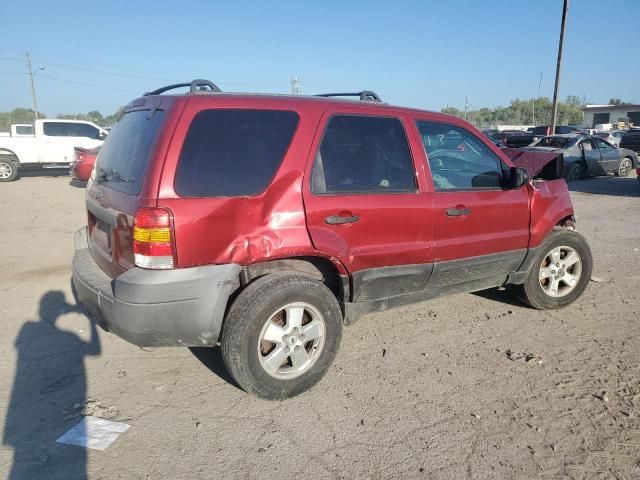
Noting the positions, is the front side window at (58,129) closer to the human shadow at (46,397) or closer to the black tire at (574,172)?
the human shadow at (46,397)

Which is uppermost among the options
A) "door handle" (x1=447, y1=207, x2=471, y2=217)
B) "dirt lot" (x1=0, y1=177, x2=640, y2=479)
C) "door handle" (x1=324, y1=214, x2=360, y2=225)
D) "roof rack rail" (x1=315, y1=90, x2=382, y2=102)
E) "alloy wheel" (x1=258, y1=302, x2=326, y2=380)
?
"roof rack rail" (x1=315, y1=90, x2=382, y2=102)

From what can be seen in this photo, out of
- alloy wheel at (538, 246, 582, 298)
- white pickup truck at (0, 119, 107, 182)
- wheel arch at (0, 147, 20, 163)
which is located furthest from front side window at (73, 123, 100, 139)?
alloy wheel at (538, 246, 582, 298)

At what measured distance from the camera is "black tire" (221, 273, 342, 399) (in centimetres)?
285

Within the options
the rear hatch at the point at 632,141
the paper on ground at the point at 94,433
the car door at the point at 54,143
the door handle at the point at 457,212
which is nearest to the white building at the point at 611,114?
the rear hatch at the point at 632,141

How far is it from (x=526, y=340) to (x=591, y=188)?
11950 mm

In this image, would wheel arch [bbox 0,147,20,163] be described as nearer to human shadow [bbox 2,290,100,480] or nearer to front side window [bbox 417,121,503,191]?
human shadow [bbox 2,290,100,480]

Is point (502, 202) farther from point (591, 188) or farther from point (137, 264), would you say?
point (591, 188)

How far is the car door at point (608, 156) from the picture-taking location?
15.6 m

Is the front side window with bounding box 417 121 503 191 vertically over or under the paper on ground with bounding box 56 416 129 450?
over

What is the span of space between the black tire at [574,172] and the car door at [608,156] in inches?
33.9

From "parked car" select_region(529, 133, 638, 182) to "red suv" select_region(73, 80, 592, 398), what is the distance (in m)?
12.7

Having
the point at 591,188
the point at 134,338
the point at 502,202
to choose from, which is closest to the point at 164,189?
the point at 134,338

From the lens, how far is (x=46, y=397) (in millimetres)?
3035

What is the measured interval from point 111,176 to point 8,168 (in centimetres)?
1403
